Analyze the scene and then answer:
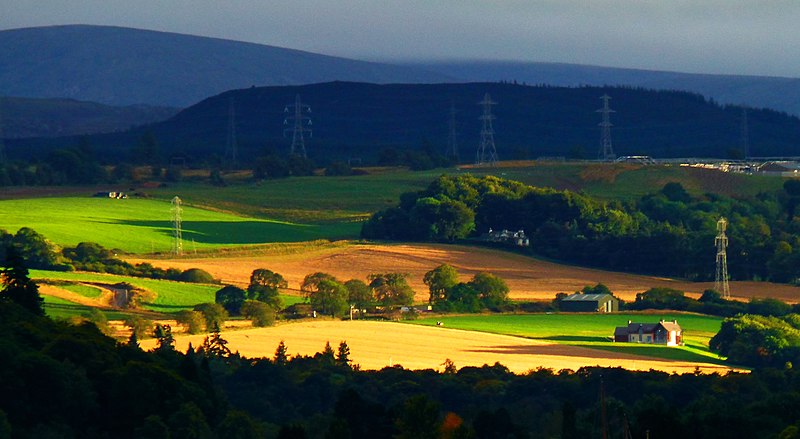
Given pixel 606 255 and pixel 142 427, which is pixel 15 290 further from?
pixel 606 255

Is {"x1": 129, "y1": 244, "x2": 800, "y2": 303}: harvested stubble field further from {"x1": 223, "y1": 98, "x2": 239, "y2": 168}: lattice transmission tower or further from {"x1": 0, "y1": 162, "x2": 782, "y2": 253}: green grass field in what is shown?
{"x1": 223, "y1": 98, "x2": 239, "y2": 168}: lattice transmission tower

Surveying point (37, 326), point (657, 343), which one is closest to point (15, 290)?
point (37, 326)

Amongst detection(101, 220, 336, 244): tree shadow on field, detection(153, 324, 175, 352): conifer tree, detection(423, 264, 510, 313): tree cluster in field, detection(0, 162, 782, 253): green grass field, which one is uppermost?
detection(0, 162, 782, 253): green grass field

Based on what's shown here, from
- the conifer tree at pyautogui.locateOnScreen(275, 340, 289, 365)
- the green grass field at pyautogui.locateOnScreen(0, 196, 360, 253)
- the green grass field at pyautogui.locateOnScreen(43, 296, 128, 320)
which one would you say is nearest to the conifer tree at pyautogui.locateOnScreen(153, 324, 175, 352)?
the green grass field at pyautogui.locateOnScreen(43, 296, 128, 320)

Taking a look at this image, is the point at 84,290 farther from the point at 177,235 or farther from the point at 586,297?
the point at 177,235

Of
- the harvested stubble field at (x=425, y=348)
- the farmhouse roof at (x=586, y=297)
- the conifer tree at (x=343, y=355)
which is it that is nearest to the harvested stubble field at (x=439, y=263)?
the farmhouse roof at (x=586, y=297)
